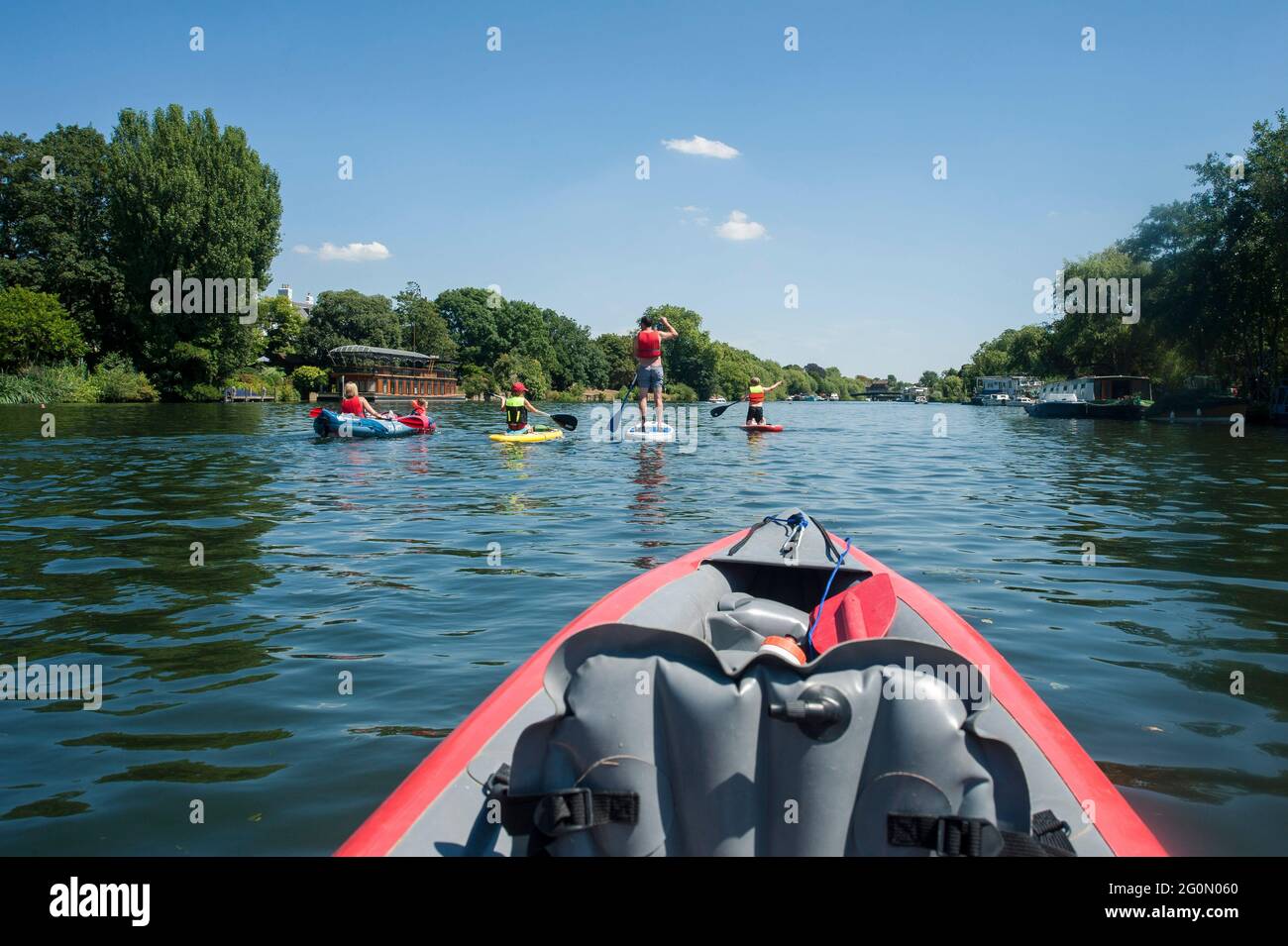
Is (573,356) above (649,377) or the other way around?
above

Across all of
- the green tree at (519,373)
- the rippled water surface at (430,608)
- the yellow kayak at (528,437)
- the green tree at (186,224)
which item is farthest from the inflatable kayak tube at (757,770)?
the green tree at (519,373)

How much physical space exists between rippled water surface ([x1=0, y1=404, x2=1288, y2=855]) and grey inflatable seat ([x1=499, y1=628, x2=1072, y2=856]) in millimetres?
1589

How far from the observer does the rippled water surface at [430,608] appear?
371cm

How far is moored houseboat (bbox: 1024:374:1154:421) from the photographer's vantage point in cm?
4500

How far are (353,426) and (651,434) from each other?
8235 millimetres

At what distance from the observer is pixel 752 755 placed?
2.27 meters

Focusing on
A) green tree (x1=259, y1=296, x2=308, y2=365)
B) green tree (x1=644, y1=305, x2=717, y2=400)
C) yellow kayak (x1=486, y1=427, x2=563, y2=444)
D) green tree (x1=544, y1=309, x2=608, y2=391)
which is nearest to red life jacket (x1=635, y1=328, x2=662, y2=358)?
yellow kayak (x1=486, y1=427, x2=563, y2=444)

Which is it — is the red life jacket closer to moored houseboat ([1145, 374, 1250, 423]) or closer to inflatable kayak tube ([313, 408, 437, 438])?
inflatable kayak tube ([313, 408, 437, 438])

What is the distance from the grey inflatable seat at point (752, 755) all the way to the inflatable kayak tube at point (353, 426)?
21.2m

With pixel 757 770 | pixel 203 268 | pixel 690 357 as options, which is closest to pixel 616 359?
pixel 690 357

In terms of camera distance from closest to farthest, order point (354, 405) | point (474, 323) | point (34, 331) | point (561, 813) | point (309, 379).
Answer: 1. point (561, 813)
2. point (354, 405)
3. point (34, 331)
4. point (309, 379)
5. point (474, 323)

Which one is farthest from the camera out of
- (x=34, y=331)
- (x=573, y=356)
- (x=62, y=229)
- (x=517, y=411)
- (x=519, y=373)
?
(x=573, y=356)

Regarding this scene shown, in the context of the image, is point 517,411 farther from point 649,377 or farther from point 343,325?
point 343,325

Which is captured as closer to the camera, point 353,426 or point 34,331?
point 353,426
